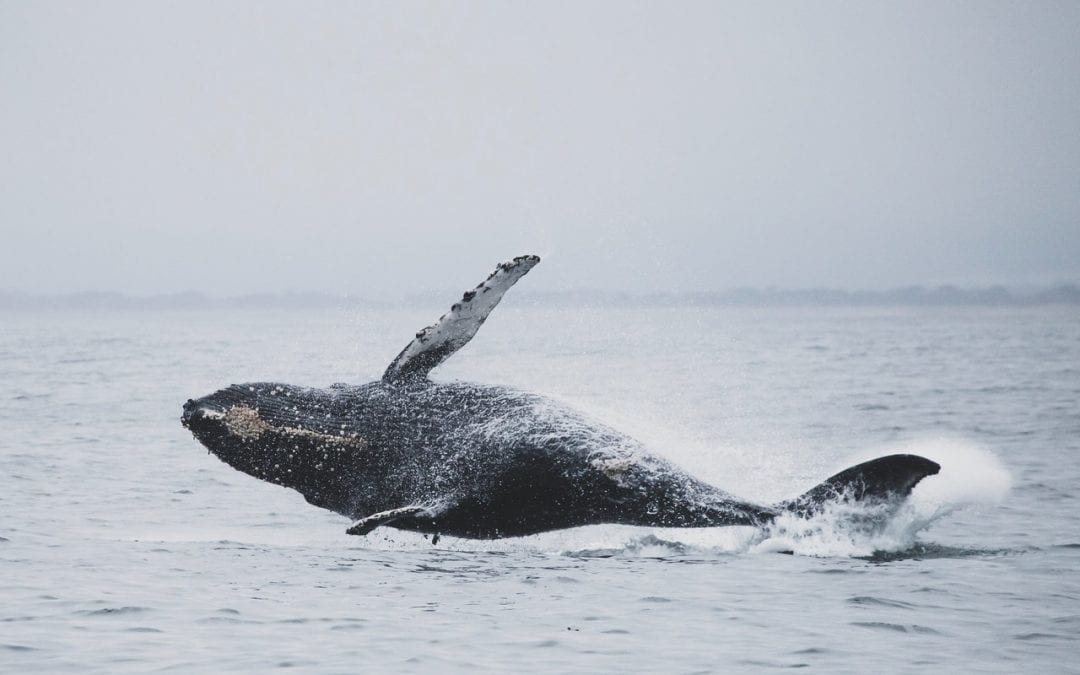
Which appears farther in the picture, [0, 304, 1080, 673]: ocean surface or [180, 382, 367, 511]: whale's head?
[180, 382, 367, 511]: whale's head

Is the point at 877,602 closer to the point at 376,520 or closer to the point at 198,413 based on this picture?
the point at 376,520

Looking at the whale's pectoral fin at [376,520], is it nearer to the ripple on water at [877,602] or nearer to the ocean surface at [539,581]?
the ocean surface at [539,581]

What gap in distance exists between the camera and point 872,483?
33.1 feet

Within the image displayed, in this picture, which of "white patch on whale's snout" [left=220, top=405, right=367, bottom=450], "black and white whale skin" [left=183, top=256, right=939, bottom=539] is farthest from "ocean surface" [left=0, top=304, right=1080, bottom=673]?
"white patch on whale's snout" [left=220, top=405, right=367, bottom=450]

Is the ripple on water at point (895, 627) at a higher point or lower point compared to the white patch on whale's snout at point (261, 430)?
lower

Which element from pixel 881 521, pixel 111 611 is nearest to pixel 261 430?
pixel 111 611

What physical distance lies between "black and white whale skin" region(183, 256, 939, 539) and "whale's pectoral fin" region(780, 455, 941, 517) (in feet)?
0.03

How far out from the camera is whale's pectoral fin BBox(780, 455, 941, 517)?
386 inches

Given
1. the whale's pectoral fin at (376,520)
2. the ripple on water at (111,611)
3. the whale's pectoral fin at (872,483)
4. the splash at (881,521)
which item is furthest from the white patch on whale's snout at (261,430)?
the whale's pectoral fin at (872,483)

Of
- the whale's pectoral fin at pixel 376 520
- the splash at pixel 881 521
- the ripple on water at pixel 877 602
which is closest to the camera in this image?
the ripple on water at pixel 877 602

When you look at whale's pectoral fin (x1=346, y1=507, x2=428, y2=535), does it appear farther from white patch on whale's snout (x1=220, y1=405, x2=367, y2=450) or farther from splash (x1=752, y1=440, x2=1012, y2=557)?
splash (x1=752, y1=440, x2=1012, y2=557)

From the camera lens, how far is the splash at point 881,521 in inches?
410

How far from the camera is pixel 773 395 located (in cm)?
3400

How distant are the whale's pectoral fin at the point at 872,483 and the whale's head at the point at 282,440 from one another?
154 inches
